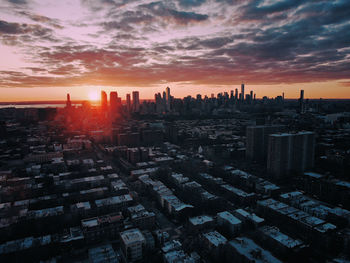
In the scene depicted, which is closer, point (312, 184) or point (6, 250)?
point (6, 250)

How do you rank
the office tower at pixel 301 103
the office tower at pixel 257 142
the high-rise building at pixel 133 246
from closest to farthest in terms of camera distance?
the high-rise building at pixel 133 246
the office tower at pixel 257 142
the office tower at pixel 301 103

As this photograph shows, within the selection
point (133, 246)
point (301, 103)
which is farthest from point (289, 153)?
point (301, 103)

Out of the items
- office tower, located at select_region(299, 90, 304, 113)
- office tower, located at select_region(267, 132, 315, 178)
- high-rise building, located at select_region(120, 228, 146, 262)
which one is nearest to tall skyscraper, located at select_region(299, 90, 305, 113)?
office tower, located at select_region(299, 90, 304, 113)

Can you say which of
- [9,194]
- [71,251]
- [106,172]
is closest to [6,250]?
[71,251]

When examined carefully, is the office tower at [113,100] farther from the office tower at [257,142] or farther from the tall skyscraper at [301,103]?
the tall skyscraper at [301,103]

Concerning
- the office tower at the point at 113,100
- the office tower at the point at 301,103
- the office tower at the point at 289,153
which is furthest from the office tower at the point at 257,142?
the office tower at the point at 301,103

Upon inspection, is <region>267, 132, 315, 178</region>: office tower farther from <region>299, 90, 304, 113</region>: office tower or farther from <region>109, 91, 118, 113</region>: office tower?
<region>109, 91, 118, 113</region>: office tower

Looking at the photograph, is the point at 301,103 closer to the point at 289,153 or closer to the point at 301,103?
the point at 301,103

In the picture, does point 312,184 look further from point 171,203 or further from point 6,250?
point 6,250

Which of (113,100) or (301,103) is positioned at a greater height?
(113,100)
